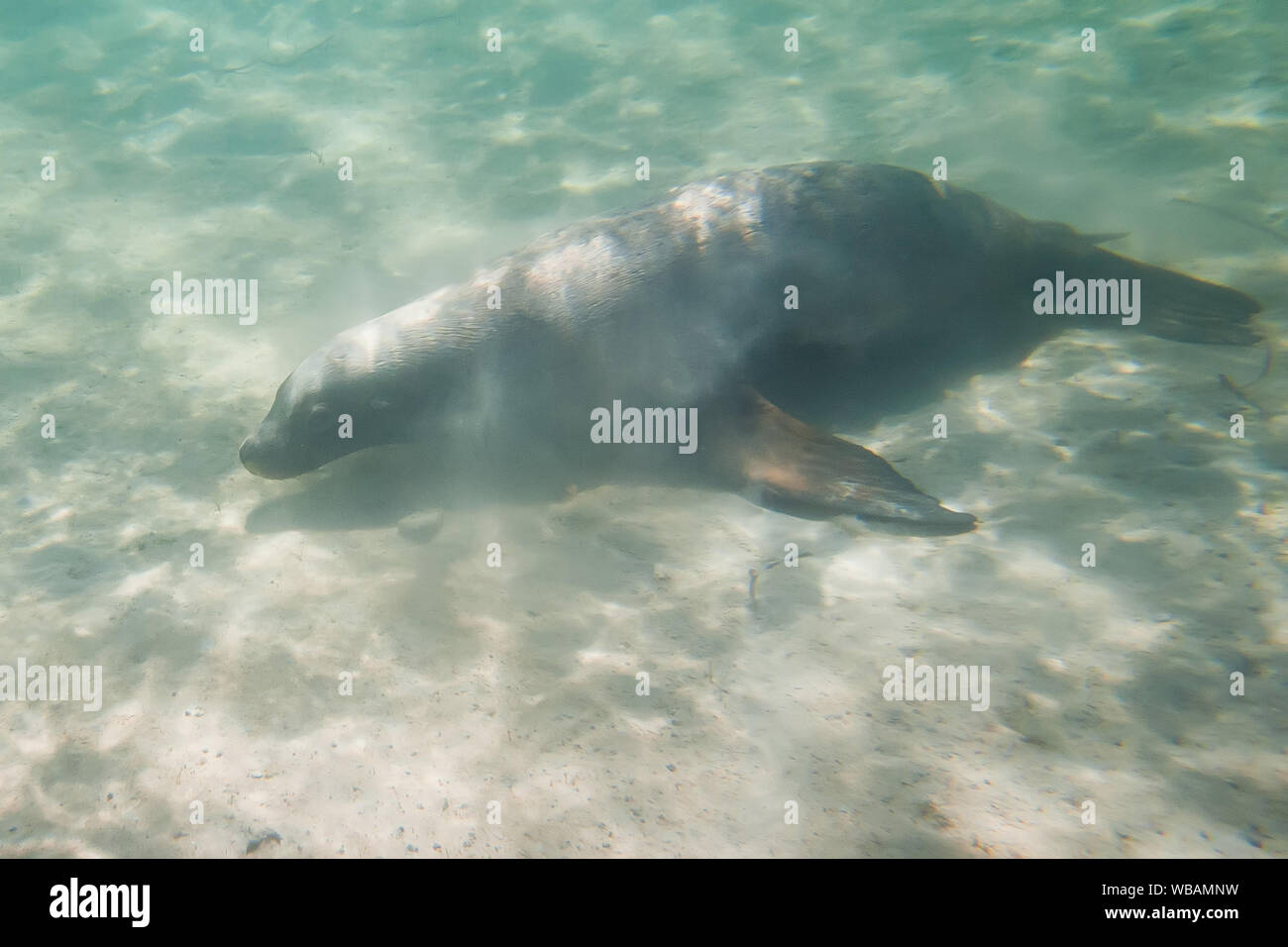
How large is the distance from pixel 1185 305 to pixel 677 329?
4.26 meters

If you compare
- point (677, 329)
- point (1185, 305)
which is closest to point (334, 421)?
point (677, 329)

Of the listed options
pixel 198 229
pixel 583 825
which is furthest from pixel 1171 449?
pixel 198 229

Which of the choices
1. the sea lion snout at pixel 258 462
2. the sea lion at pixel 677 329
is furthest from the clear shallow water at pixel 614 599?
the sea lion at pixel 677 329

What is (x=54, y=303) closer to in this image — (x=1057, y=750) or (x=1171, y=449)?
(x=1057, y=750)

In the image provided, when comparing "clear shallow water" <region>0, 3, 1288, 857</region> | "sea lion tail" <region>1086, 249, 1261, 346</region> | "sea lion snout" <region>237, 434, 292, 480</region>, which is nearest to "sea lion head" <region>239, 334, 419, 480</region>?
"sea lion snout" <region>237, 434, 292, 480</region>

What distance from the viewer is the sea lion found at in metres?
5.16

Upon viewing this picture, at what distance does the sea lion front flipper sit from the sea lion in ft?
0.07

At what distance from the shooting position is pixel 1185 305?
233 inches

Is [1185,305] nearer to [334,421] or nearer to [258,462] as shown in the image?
[334,421]

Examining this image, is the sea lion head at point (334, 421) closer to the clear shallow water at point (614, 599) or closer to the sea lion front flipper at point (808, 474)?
the clear shallow water at point (614, 599)

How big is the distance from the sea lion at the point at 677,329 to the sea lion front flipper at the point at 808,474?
0.02 m

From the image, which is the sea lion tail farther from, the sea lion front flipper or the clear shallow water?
the sea lion front flipper

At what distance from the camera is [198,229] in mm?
9297

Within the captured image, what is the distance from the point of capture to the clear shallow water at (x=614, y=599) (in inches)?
107
